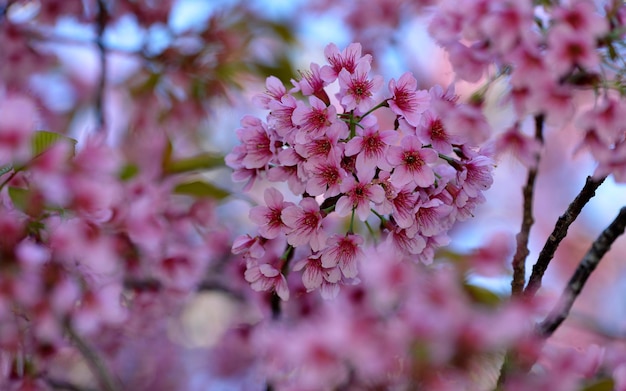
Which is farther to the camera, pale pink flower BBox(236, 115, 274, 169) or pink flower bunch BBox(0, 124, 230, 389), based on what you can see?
pale pink flower BBox(236, 115, 274, 169)

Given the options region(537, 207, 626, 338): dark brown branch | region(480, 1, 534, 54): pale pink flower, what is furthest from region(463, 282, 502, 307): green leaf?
region(480, 1, 534, 54): pale pink flower

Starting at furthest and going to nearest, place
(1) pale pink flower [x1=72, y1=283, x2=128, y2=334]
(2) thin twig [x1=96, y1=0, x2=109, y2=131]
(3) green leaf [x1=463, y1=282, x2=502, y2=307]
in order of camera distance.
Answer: (2) thin twig [x1=96, y1=0, x2=109, y2=131]
(3) green leaf [x1=463, y1=282, x2=502, y2=307]
(1) pale pink flower [x1=72, y1=283, x2=128, y2=334]

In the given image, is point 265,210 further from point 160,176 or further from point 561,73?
point 160,176

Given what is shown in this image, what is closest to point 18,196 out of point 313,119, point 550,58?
point 313,119

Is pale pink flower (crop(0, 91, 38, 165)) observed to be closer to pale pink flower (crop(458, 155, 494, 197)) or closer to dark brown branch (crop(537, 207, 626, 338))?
pale pink flower (crop(458, 155, 494, 197))

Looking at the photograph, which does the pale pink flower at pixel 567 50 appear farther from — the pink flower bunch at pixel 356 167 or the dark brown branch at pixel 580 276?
the dark brown branch at pixel 580 276

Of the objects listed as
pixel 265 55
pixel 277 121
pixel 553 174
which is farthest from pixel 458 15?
pixel 553 174

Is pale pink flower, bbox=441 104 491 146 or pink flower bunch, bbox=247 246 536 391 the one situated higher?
pale pink flower, bbox=441 104 491 146

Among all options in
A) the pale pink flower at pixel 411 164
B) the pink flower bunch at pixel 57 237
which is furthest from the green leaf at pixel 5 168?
the pale pink flower at pixel 411 164
